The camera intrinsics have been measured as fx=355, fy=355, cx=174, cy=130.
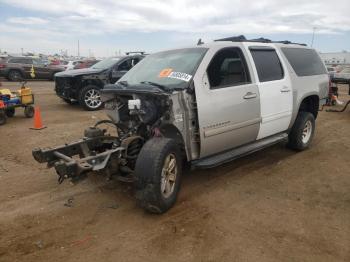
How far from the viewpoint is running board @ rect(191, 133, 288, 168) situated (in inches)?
184

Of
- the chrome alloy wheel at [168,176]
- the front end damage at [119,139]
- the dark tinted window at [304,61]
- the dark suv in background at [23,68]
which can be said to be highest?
the dark suv in background at [23,68]

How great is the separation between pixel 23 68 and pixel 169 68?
67.3ft

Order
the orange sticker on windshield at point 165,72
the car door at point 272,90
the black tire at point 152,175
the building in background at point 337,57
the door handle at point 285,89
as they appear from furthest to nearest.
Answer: the building in background at point 337,57 < the door handle at point 285,89 < the car door at point 272,90 < the orange sticker on windshield at point 165,72 < the black tire at point 152,175

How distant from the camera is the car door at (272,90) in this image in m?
5.46

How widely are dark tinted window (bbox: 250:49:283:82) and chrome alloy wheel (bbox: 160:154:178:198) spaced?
213 centimetres

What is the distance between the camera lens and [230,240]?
3.58m

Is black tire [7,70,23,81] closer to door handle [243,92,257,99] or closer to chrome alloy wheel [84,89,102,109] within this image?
chrome alloy wheel [84,89,102,109]

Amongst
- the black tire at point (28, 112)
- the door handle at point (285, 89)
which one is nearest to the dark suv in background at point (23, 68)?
the black tire at point (28, 112)

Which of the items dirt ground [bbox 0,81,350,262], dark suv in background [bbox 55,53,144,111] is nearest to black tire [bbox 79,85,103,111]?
dark suv in background [bbox 55,53,144,111]

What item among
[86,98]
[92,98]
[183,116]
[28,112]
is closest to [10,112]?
[28,112]

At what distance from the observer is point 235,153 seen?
5.16 meters

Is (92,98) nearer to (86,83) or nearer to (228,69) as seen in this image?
(86,83)

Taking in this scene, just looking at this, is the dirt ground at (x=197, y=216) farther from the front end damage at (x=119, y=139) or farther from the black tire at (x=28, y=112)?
the black tire at (x=28, y=112)

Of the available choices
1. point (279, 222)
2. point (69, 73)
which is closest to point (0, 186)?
point (279, 222)
